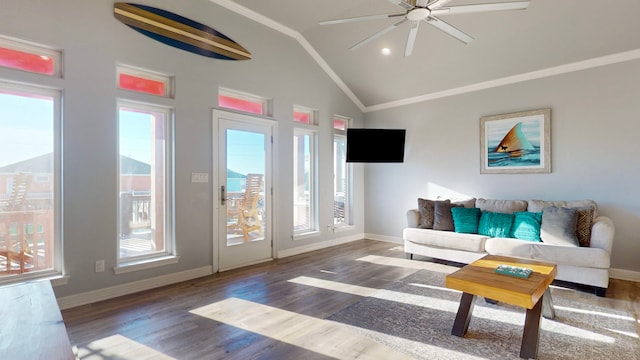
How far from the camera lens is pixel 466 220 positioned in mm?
4637

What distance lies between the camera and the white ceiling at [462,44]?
12.4ft

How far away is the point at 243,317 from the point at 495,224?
11.5 ft

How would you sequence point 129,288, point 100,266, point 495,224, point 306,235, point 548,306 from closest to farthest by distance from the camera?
1. point 548,306
2. point 100,266
3. point 129,288
4. point 495,224
5. point 306,235

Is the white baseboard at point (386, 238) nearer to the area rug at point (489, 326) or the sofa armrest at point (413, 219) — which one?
the sofa armrest at point (413, 219)

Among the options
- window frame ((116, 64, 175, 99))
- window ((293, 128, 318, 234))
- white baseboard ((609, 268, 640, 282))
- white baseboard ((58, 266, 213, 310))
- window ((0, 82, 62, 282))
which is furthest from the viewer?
window ((293, 128, 318, 234))

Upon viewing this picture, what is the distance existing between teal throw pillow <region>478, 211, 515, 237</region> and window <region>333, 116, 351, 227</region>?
8.53 feet

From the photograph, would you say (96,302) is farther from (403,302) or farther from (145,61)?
(403,302)

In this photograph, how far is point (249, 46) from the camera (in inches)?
182

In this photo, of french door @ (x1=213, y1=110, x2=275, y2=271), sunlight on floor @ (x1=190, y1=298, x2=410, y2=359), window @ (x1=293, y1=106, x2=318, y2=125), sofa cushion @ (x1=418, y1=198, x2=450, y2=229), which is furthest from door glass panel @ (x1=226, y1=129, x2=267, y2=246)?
sofa cushion @ (x1=418, y1=198, x2=450, y2=229)

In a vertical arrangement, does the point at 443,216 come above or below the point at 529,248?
above

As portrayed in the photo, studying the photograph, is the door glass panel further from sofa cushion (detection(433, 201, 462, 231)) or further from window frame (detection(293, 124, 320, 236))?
sofa cushion (detection(433, 201, 462, 231))

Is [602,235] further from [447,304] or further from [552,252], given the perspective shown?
[447,304]

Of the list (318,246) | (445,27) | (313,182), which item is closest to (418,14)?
(445,27)

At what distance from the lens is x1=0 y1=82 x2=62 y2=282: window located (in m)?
2.92
